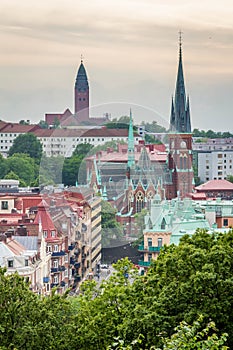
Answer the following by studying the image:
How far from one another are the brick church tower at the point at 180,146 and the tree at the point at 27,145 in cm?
3118

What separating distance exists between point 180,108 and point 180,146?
53.3 feet

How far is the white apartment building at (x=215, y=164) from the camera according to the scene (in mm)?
123812

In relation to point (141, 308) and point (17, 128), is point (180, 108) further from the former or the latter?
point (141, 308)

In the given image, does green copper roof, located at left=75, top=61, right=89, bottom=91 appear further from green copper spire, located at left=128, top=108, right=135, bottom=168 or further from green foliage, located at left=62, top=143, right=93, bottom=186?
green copper spire, located at left=128, top=108, right=135, bottom=168

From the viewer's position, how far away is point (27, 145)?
134 m

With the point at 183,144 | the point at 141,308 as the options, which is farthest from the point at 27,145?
the point at 141,308

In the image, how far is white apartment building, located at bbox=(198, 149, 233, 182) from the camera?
12381 cm

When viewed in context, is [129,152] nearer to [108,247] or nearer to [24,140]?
[108,247]

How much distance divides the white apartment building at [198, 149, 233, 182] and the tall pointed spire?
24.2 m

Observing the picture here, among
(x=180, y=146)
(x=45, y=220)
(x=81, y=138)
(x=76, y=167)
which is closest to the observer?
(x=45, y=220)

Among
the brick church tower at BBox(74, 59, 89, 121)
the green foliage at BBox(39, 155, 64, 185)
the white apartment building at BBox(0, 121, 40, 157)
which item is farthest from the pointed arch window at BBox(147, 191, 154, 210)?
the white apartment building at BBox(0, 121, 40, 157)

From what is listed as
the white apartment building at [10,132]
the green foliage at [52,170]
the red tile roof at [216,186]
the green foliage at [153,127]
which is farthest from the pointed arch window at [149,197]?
the white apartment building at [10,132]

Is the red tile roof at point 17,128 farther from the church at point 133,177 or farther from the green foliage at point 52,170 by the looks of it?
the church at point 133,177

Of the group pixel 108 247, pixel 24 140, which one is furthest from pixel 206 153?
pixel 108 247
